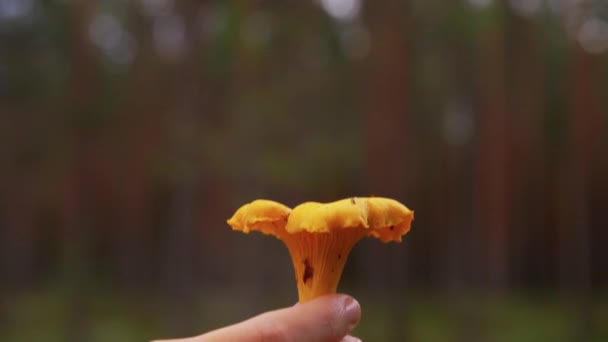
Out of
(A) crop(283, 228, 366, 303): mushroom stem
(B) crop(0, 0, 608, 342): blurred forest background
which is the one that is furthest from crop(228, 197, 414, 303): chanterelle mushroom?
(B) crop(0, 0, 608, 342): blurred forest background

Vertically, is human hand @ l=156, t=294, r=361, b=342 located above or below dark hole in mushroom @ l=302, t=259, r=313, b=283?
below

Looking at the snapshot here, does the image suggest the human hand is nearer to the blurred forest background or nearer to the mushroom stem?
the mushroom stem

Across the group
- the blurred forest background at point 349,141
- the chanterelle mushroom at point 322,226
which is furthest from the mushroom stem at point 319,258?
the blurred forest background at point 349,141

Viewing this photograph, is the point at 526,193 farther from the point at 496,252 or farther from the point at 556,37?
the point at 556,37

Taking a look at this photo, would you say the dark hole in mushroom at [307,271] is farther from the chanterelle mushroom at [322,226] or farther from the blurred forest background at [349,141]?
the blurred forest background at [349,141]

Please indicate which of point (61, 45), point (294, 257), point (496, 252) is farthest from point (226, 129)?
point (294, 257)
